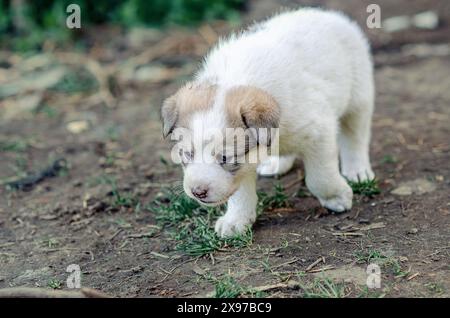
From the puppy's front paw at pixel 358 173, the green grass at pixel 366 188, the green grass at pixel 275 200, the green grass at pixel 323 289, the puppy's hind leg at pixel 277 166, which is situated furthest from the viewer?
the puppy's hind leg at pixel 277 166

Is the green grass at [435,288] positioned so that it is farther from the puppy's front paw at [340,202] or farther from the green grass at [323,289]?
the puppy's front paw at [340,202]

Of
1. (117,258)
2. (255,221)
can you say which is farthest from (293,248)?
(117,258)

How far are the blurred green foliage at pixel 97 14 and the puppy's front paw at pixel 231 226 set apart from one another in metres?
6.66

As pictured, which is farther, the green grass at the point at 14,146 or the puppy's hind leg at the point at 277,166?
the green grass at the point at 14,146

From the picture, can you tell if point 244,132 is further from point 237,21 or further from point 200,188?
point 237,21

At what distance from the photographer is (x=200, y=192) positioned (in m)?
4.59

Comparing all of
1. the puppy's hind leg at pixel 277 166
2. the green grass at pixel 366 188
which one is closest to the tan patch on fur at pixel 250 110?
the green grass at pixel 366 188

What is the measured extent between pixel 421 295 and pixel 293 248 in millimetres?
1048

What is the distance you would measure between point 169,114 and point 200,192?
662 millimetres

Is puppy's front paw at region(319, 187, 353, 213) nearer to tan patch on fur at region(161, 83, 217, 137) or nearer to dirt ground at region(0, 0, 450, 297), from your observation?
dirt ground at region(0, 0, 450, 297)

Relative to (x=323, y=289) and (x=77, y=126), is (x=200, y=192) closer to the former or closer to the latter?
(x=323, y=289)

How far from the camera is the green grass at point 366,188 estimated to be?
6.00 meters

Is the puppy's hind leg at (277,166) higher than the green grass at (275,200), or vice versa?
the puppy's hind leg at (277,166)

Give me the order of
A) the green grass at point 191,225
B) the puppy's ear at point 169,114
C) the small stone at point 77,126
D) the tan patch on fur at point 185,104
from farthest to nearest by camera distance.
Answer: the small stone at point 77,126 → the green grass at point 191,225 → the puppy's ear at point 169,114 → the tan patch on fur at point 185,104
